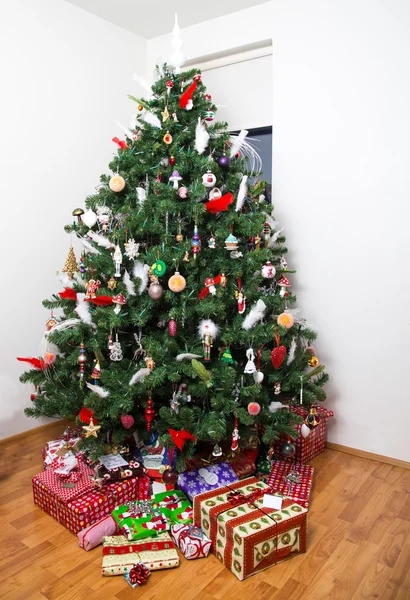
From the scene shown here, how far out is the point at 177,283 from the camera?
6.61 feet

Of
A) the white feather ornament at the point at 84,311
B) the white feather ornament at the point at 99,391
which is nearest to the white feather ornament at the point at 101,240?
the white feather ornament at the point at 84,311

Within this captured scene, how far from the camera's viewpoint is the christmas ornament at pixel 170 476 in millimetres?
1978

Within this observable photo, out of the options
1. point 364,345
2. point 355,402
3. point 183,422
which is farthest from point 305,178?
point 183,422

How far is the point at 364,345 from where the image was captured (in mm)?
2535

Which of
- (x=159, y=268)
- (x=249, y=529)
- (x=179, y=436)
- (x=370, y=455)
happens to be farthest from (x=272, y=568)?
(x=159, y=268)

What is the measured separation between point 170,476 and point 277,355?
2.21 ft

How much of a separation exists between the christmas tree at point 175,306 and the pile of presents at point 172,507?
14 cm

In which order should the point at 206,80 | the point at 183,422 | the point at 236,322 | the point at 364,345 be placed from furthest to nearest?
the point at 206,80, the point at 364,345, the point at 236,322, the point at 183,422

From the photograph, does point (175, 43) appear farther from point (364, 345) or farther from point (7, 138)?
point (364, 345)

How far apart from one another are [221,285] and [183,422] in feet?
1.92

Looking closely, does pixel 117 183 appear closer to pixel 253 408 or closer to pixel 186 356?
pixel 186 356

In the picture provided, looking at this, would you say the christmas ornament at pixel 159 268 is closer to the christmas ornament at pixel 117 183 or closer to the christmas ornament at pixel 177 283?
the christmas ornament at pixel 177 283

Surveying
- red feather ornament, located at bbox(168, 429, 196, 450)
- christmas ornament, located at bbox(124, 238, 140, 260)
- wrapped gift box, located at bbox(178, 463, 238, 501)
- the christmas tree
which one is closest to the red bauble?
the christmas tree

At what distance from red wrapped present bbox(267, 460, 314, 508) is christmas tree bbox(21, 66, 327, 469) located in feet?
0.60
